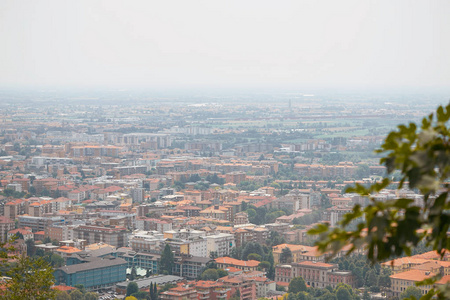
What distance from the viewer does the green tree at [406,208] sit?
78 cm

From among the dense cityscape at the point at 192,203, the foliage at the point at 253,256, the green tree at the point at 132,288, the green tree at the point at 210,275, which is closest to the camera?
the green tree at the point at 132,288

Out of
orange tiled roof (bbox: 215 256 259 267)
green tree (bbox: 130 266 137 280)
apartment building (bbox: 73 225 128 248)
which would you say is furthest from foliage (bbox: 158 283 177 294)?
apartment building (bbox: 73 225 128 248)

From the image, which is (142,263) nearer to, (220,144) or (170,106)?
(220,144)

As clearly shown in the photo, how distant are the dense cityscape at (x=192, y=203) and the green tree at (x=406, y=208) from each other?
42mm

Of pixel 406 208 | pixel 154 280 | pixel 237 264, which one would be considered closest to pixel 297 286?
pixel 237 264

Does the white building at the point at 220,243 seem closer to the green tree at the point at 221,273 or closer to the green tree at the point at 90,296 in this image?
the green tree at the point at 221,273

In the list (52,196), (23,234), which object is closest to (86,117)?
(52,196)

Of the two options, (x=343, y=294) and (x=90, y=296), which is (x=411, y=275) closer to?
(x=343, y=294)

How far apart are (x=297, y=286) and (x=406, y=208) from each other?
33.3 ft

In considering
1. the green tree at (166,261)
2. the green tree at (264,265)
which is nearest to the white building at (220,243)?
the green tree at (166,261)

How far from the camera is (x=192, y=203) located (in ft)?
60.7

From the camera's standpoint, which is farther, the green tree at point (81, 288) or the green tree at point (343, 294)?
the green tree at point (81, 288)

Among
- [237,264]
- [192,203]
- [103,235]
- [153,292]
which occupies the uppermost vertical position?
[153,292]

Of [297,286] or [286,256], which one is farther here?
[286,256]
